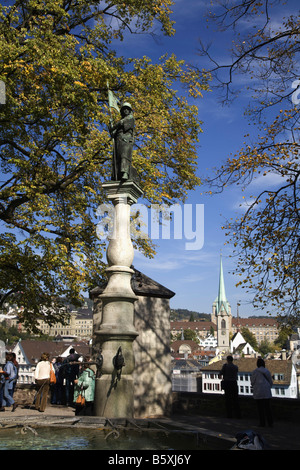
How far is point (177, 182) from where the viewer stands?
56.5 feet

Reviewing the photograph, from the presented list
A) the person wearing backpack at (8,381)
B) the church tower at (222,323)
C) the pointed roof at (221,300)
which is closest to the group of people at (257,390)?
the person wearing backpack at (8,381)

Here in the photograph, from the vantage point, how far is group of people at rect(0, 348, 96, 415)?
9.22 meters

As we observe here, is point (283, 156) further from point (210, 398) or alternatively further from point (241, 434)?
point (241, 434)

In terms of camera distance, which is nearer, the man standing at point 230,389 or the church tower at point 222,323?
the man standing at point 230,389

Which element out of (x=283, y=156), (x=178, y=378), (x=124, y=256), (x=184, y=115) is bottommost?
(x=178, y=378)

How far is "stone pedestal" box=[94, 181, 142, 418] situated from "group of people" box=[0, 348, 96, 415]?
1.54 feet

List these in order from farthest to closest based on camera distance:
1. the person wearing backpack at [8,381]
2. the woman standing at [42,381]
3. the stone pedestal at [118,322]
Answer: the person wearing backpack at [8,381]
the woman standing at [42,381]
the stone pedestal at [118,322]

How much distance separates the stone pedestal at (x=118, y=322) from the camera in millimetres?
6980

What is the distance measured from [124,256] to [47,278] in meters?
6.31

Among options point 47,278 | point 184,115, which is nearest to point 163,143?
point 184,115

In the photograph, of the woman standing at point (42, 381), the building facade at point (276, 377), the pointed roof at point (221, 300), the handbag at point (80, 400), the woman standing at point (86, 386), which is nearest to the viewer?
the handbag at point (80, 400)

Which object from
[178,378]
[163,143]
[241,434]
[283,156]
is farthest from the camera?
[178,378]

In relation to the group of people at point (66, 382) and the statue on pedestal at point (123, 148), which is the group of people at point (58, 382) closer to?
the group of people at point (66, 382)

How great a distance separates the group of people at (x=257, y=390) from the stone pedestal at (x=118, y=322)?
12.3 ft
